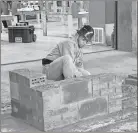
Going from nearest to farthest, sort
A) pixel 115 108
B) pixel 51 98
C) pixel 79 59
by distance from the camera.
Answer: pixel 51 98
pixel 115 108
pixel 79 59

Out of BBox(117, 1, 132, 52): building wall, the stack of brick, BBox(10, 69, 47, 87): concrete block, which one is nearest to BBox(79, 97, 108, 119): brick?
→ the stack of brick

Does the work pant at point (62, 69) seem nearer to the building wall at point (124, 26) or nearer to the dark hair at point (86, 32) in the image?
the dark hair at point (86, 32)

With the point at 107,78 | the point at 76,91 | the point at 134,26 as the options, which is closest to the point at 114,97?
the point at 107,78

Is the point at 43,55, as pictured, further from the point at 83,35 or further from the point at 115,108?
the point at 115,108

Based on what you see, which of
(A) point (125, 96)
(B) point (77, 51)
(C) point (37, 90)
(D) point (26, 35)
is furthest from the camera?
(D) point (26, 35)

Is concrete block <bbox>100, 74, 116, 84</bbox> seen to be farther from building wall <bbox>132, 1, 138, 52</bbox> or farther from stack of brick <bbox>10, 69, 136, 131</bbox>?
building wall <bbox>132, 1, 138, 52</bbox>

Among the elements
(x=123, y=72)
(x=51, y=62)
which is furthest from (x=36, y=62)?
(x=51, y=62)

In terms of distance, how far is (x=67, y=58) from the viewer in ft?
14.1

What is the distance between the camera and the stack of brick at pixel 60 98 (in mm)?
3746

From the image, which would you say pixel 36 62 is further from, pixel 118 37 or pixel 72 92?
pixel 72 92

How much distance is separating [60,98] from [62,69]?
2.39ft

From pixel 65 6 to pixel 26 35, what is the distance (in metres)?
7.12

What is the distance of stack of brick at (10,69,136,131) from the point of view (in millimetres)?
3746

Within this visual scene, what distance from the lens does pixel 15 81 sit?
414 centimetres
